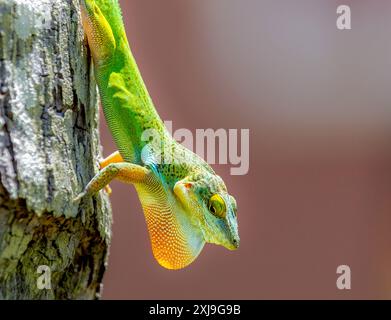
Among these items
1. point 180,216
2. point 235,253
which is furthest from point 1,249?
point 235,253

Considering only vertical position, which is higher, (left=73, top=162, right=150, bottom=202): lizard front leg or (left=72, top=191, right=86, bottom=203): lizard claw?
(left=73, top=162, right=150, bottom=202): lizard front leg

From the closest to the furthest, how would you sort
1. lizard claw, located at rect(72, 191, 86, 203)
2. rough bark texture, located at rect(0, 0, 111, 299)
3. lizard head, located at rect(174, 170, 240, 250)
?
rough bark texture, located at rect(0, 0, 111, 299) → lizard claw, located at rect(72, 191, 86, 203) → lizard head, located at rect(174, 170, 240, 250)

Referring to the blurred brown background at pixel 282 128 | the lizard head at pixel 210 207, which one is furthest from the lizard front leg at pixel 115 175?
the blurred brown background at pixel 282 128

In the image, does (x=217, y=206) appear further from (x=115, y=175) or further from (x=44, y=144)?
(x=44, y=144)

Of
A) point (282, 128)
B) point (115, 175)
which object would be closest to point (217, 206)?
point (115, 175)

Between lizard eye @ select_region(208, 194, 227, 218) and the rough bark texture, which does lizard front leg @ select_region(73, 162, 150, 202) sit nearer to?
the rough bark texture

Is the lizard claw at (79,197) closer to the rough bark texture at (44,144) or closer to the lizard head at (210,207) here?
the rough bark texture at (44,144)

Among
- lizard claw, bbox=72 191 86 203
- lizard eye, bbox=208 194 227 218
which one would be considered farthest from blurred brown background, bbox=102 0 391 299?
lizard claw, bbox=72 191 86 203
